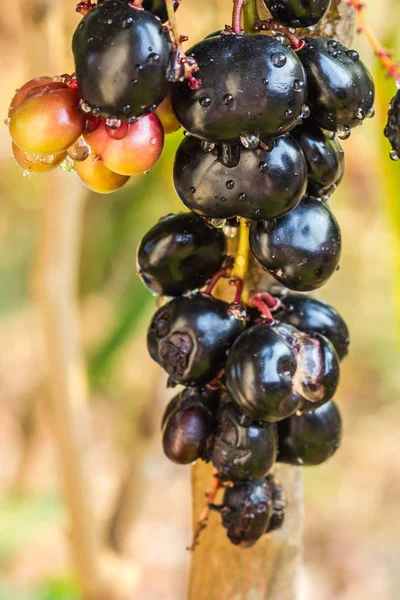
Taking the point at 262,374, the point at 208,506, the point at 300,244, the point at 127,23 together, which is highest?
the point at 127,23

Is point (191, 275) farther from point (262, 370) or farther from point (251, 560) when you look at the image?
point (251, 560)

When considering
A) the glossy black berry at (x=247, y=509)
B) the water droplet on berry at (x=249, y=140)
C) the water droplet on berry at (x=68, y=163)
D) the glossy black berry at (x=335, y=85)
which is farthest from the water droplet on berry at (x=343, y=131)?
the glossy black berry at (x=247, y=509)

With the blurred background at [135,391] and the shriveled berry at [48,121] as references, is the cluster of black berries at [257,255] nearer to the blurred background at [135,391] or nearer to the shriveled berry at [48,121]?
the shriveled berry at [48,121]

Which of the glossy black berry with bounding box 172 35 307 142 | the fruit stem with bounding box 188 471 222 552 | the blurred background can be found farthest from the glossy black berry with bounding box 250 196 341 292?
the blurred background

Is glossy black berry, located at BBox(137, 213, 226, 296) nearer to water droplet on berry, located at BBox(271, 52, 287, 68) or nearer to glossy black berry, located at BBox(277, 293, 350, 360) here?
glossy black berry, located at BBox(277, 293, 350, 360)

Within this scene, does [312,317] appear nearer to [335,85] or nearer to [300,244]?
[300,244]

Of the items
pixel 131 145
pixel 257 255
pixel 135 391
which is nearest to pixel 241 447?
pixel 257 255
